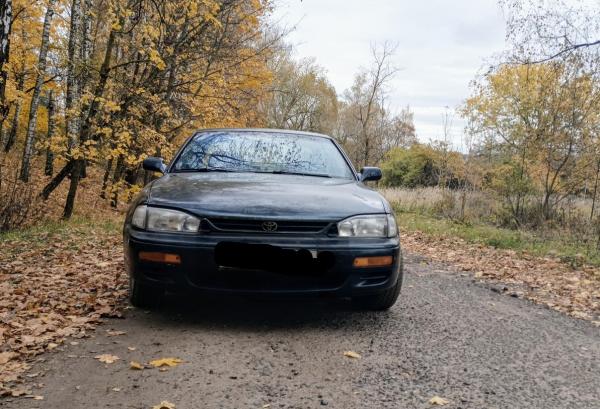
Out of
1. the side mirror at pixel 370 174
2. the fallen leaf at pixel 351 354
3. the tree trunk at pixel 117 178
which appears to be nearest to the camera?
the fallen leaf at pixel 351 354

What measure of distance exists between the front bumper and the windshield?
1.13 metres

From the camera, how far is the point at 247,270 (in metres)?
3.20

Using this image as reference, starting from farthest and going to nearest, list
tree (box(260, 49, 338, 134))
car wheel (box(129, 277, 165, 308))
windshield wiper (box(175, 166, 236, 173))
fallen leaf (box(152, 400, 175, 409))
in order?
tree (box(260, 49, 338, 134)) → windshield wiper (box(175, 166, 236, 173)) → car wheel (box(129, 277, 165, 308)) → fallen leaf (box(152, 400, 175, 409))

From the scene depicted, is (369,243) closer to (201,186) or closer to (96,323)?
(201,186)

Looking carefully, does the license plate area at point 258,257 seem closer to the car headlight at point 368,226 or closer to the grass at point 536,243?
the car headlight at point 368,226

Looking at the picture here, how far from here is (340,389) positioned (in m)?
2.60

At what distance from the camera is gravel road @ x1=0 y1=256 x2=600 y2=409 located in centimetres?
250

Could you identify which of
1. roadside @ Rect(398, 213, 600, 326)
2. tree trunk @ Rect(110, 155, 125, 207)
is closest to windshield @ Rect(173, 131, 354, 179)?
roadside @ Rect(398, 213, 600, 326)

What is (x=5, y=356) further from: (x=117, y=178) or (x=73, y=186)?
(x=117, y=178)

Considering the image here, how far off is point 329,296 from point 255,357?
657 mm

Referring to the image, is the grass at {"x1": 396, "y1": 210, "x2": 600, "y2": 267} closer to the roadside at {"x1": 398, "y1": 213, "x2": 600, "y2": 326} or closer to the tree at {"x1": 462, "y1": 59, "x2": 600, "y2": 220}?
the roadside at {"x1": 398, "y1": 213, "x2": 600, "y2": 326}

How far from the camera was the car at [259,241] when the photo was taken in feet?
10.5

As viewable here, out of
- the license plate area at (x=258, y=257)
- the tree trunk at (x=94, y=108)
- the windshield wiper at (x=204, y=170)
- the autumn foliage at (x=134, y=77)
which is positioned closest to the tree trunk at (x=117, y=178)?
the autumn foliage at (x=134, y=77)

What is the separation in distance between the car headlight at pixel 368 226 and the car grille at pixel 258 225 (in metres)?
0.23
